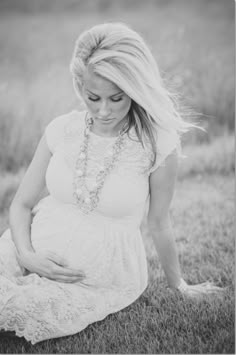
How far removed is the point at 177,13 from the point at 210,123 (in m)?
1.37

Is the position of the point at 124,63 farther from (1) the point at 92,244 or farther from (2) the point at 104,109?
(1) the point at 92,244

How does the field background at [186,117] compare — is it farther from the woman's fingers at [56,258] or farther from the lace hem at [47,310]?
the woman's fingers at [56,258]

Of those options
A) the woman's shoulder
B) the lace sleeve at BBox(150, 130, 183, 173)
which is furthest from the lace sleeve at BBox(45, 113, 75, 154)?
the lace sleeve at BBox(150, 130, 183, 173)

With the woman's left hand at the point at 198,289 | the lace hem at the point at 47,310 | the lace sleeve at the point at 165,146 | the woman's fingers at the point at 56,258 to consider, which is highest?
the lace sleeve at the point at 165,146

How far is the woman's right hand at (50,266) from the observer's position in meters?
2.21

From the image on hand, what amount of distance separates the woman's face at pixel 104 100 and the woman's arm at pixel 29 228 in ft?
1.25

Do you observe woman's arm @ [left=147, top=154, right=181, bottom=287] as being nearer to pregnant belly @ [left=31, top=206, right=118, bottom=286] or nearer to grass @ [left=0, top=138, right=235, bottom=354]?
grass @ [left=0, top=138, right=235, bottom=354]

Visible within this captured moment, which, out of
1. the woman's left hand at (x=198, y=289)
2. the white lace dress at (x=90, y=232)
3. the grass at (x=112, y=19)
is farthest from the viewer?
the grass at (x=112, y=19)

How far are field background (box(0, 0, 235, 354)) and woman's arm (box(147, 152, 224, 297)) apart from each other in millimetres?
91

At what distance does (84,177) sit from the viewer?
2283mm

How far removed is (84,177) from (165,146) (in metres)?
0.41

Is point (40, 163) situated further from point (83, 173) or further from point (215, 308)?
point (215, 308)

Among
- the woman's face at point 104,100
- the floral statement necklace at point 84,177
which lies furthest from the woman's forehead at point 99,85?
the floral statement necklace at point 84,177

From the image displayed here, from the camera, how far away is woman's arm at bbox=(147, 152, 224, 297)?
90.6 inches
